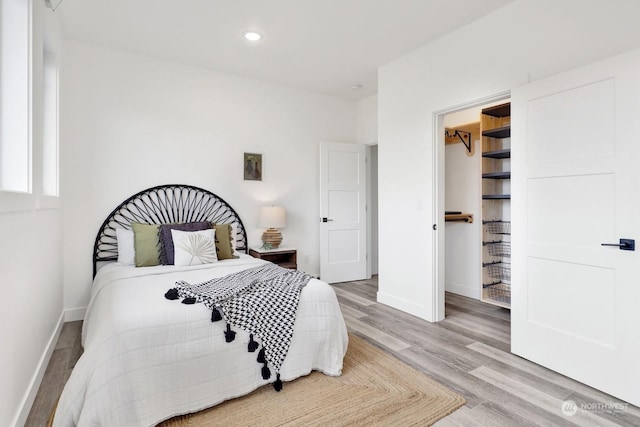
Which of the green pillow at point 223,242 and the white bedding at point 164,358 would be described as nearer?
the white bedding at point 164,358

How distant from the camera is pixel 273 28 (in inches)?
121

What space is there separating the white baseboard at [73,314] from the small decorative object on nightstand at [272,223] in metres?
1.94

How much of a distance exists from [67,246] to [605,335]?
14.3 ft

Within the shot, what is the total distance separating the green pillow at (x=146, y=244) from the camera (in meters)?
3.14

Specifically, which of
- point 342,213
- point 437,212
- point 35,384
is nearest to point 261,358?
point 35,384

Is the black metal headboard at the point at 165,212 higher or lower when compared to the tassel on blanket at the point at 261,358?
higher

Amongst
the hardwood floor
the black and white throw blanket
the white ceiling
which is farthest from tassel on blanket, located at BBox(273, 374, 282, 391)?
the white ceiling

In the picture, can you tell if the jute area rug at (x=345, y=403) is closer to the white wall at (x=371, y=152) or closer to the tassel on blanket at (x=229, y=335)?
the tassel on blanket at (x=229, y=335)

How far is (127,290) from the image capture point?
2.26 metres

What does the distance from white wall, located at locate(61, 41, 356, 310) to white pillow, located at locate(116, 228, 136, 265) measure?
370 millimetres

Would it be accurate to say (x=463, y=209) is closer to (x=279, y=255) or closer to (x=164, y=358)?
(x=279, y=255)

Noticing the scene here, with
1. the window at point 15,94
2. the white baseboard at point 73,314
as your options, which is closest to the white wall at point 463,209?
the window at point 15,94

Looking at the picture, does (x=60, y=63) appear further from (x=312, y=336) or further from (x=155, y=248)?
(x=312, y=336)

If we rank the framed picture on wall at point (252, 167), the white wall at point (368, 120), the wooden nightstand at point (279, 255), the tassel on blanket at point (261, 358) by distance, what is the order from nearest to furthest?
the tassel on blanket at point (261, 358) → the wooden nightstand at point (279, 255) → the framed picture on wall at point (252, 167) → the white wall at point (368, 120)
